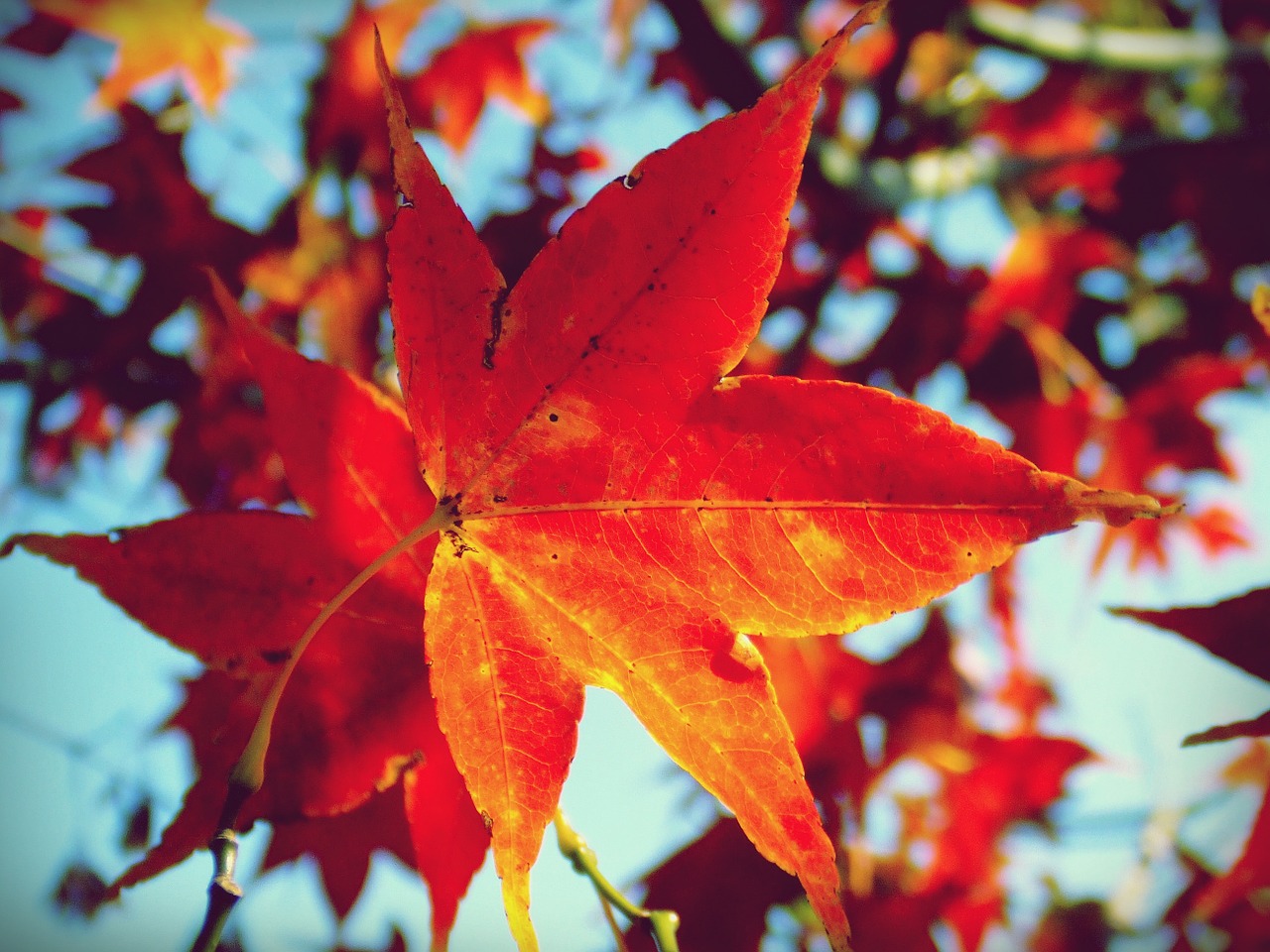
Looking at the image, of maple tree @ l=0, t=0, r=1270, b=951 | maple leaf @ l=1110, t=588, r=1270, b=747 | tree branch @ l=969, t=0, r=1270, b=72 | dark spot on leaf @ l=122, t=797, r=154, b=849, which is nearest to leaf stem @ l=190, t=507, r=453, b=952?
maple tree @ l=0, t=0, r=1270, b=951

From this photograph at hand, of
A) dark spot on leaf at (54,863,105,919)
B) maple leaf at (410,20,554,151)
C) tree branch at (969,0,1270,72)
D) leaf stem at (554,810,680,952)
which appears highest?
maple leaf at (410,20,554,151)

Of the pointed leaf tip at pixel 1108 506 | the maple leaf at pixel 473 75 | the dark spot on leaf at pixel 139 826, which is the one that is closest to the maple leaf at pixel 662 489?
the pointed leaf tip at pixel 1108 506

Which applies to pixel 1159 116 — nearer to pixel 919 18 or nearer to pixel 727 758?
pixel 919 18

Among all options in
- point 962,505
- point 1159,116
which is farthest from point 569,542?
point 1159,116

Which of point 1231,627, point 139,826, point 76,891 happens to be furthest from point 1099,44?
point 76,891

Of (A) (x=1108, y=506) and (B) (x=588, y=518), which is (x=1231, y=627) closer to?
(A) (x=1108, y=506)

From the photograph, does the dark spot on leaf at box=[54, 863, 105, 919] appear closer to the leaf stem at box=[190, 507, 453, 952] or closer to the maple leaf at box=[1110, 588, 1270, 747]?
the leaf stem at box=[190, 507, 453, 952]
